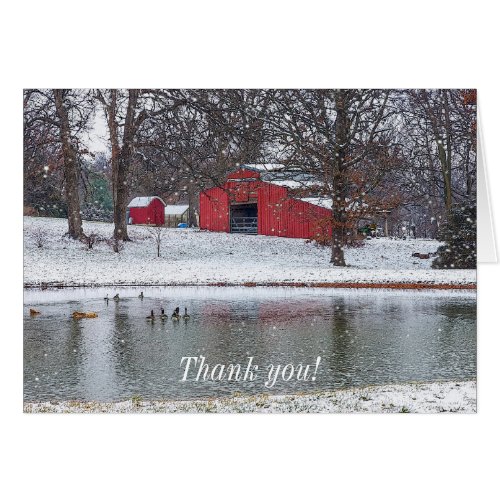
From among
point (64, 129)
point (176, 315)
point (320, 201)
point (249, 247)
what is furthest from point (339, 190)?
point (64, 129)

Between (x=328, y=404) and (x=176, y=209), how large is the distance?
3.46 m

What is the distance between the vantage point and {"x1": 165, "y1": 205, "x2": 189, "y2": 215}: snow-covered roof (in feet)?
33.4

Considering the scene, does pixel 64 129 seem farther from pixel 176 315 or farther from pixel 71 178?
pixel 176 315

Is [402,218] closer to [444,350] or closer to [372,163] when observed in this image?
[372,163]

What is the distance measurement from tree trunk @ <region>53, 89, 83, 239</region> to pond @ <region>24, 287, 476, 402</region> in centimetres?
88

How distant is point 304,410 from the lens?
27.9 feet

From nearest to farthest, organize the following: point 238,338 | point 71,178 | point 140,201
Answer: point 238,338, point 71,178, point 140,201

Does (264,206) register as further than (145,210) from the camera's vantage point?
Yes

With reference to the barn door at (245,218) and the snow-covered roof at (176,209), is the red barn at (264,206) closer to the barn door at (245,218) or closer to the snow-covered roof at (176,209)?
the barn door at (245,218)

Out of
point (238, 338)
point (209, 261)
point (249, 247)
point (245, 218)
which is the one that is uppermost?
point (245, 218)

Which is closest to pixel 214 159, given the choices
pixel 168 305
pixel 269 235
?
pixel 269 235

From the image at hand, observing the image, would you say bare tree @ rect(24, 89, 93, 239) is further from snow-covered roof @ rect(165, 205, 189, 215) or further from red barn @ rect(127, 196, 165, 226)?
snow-covered roof @ rect(165, 205, 189, 215)

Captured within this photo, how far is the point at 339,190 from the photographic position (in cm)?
1010

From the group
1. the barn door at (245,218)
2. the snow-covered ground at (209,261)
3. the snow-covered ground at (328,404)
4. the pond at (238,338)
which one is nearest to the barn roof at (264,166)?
the barn door at (245,218)
